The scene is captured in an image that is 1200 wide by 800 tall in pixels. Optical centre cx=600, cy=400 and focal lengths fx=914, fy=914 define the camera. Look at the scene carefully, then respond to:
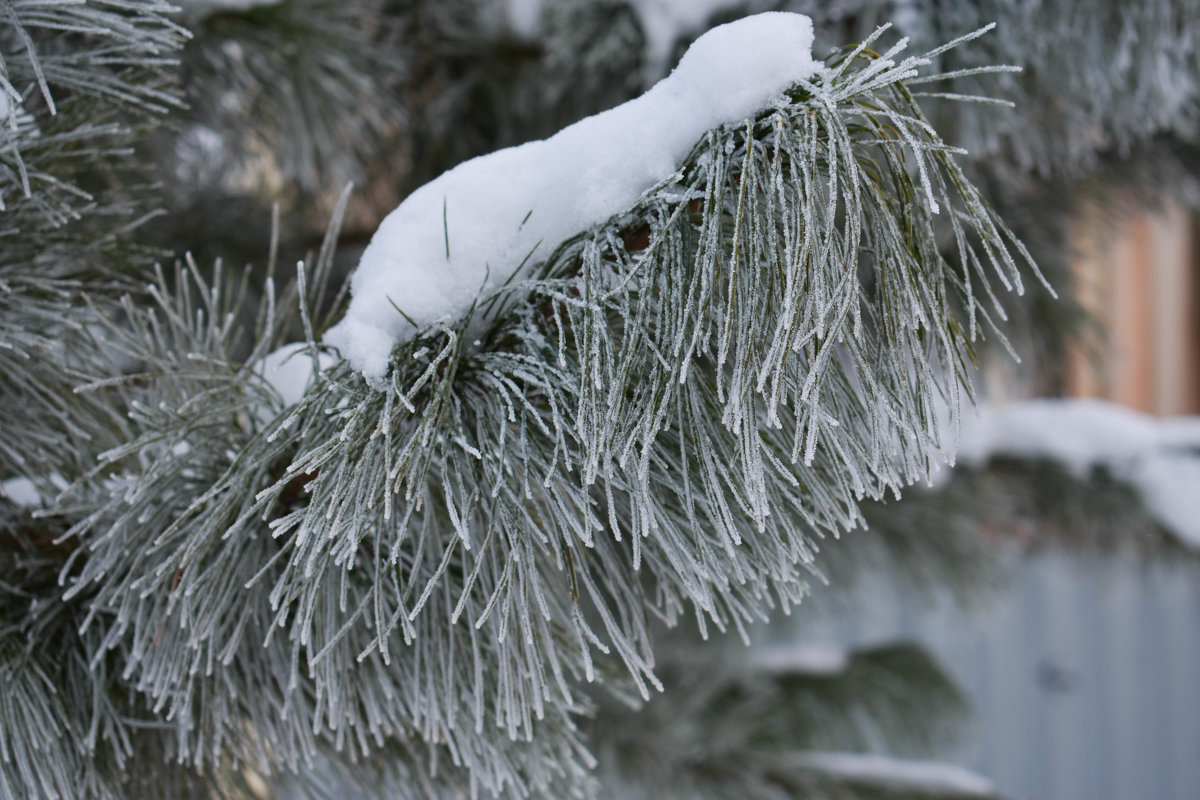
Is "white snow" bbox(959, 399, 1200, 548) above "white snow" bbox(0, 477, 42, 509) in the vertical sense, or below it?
below

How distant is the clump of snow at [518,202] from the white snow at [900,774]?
0.65 meters

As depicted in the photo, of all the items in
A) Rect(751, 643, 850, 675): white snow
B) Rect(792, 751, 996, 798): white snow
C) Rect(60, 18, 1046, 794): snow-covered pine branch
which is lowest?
Rect(751, 643, 850, 675): white snow

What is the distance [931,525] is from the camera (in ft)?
2.62

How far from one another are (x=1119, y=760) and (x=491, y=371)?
2317 millimetres

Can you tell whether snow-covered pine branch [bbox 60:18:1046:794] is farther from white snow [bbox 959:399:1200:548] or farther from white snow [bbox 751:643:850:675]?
white snow [bbox 751:643:850:675]

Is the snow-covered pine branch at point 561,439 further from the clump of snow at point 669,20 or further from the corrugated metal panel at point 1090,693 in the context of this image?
the corrugated metal panel at point 1090,693

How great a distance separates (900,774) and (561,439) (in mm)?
699

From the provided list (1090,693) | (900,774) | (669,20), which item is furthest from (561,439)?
(1090,693)

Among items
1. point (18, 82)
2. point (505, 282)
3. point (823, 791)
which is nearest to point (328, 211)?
point (18, 82)

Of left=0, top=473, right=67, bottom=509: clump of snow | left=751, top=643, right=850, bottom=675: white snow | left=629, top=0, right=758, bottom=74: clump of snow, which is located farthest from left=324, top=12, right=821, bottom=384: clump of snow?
left=751, top=643, right=850, bottom=675: white snow

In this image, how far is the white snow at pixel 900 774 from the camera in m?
0.78

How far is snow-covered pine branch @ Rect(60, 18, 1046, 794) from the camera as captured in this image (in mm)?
229

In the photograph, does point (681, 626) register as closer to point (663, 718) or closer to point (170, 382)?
point (663, 718)

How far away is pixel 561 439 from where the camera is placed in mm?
247
